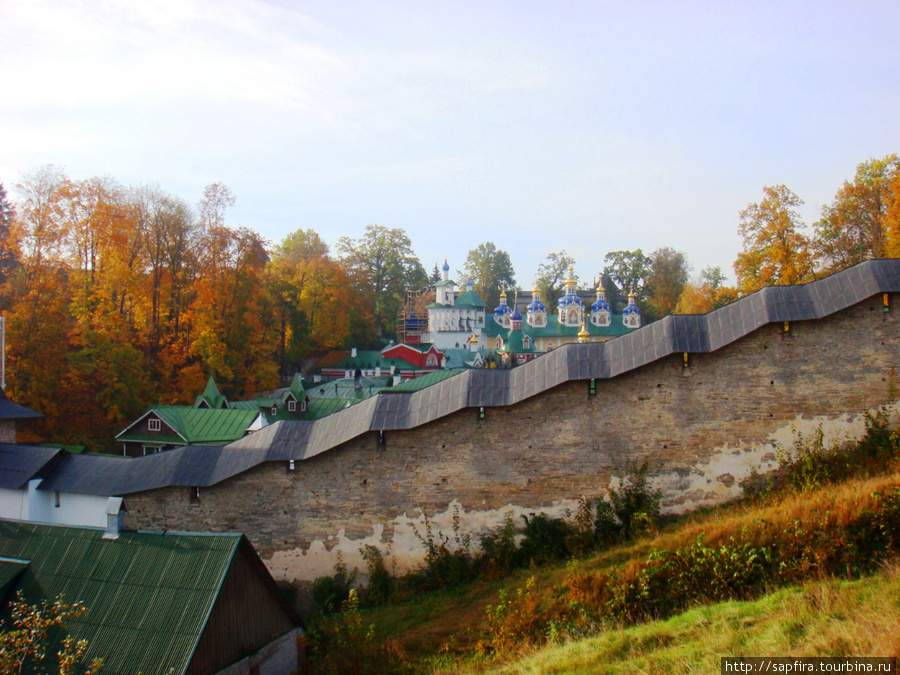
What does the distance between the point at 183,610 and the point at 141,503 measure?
418cm

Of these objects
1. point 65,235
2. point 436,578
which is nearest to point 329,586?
point 436,578

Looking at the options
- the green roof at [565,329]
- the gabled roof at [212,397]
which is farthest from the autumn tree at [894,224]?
the green roof at [565,329]

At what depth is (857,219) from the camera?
28.5 meters

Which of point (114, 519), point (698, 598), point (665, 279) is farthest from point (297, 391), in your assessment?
point (665, 279)

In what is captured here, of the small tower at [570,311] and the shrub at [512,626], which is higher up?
the small tower at [570,311]

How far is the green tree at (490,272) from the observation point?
292ft

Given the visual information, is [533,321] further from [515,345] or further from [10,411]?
[10,411]

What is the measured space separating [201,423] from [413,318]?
4557cm

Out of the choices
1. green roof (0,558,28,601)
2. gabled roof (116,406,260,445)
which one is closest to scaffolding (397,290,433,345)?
gabled roof (116,406,260,445)

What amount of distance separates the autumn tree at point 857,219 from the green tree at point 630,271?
1995 inches

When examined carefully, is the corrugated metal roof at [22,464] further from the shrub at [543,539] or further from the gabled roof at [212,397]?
the gabled roof at [212,397]

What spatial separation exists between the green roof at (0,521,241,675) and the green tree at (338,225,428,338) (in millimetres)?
59583

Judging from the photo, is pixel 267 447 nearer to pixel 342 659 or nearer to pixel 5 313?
pixel 342 659

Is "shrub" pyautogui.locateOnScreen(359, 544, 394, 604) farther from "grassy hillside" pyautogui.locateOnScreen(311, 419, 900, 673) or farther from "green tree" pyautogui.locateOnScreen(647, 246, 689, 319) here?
"green tree" pyautogui.locateOnScreen(647, 246, 689, 319)
